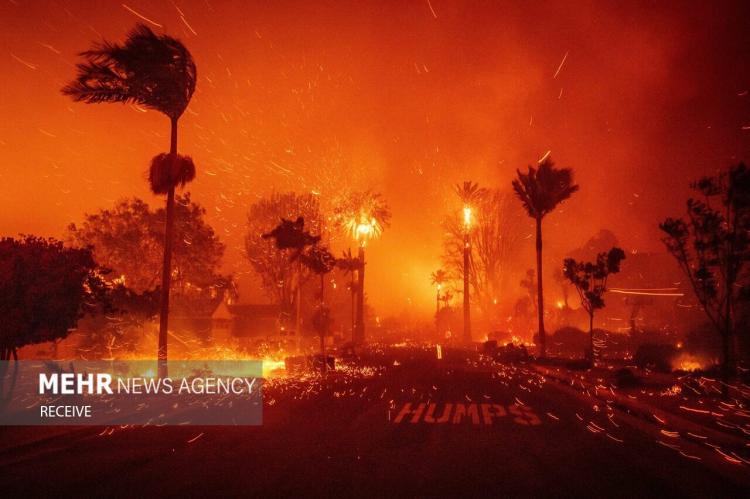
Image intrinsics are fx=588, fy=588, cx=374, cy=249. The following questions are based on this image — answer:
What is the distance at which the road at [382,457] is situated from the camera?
8.21 meters

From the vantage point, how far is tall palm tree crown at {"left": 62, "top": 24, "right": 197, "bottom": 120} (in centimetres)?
1927

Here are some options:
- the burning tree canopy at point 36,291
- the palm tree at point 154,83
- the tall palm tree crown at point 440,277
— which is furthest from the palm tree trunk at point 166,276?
the tall palm tree crown at point 440,277

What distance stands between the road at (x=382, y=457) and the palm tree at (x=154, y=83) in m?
8.35

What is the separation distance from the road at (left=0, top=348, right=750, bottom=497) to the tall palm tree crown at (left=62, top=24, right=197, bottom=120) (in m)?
11.3

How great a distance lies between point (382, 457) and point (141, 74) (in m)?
15.6

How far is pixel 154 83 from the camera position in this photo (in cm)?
2000

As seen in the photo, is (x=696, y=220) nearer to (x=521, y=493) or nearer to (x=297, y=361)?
(x=521, y=493)

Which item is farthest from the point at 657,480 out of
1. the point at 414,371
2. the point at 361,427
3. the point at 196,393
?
the point at 414,371

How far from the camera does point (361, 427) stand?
1319cm

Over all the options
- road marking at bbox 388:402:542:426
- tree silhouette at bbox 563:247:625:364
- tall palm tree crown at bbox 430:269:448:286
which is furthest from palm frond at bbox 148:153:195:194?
tall palm tree crown at bbox 430:269:448:286

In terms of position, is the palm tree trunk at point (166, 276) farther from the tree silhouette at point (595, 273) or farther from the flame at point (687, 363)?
the flame at point (687, 363)

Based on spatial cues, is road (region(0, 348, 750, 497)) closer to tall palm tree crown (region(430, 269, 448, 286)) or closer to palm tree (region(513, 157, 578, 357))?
A: palm tree (region(513, 157, 578, 357))

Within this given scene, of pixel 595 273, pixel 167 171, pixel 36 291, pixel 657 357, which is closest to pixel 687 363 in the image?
pixel 657 357

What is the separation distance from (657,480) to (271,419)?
8964 mm
